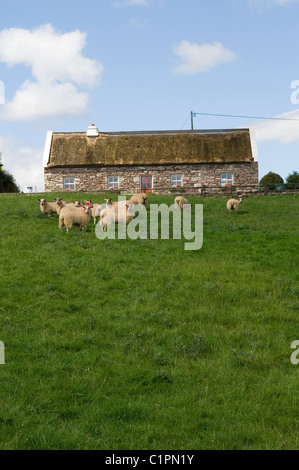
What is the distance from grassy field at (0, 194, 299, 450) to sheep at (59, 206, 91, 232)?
1.07m

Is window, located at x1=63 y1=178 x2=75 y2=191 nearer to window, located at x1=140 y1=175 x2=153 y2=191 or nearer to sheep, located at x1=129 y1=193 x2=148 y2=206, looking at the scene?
window, located at x1=140 y1=175 x2=153 y2=191

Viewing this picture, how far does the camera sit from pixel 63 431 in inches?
229

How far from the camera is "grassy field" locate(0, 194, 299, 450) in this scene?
592 cm

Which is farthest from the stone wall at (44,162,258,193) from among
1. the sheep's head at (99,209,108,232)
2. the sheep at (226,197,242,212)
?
the sheep's head at (99,209,108,232)

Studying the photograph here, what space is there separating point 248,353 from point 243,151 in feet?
102

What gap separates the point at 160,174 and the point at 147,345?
95.5ft

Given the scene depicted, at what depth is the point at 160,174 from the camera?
1447 inches

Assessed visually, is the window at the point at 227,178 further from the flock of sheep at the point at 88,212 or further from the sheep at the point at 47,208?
the sheep at the point at 47,208

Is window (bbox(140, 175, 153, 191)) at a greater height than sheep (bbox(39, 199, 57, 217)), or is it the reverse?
window (bbox(140, 175, 153, 191))

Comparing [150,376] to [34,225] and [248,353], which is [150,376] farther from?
[34,225]

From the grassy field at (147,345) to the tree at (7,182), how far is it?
26.8 m

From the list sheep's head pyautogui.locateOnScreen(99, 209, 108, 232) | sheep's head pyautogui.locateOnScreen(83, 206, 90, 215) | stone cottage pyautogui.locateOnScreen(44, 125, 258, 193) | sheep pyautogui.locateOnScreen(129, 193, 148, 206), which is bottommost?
sheep's head pyautogui.locateOnScreen(99, 209, 108, 232)

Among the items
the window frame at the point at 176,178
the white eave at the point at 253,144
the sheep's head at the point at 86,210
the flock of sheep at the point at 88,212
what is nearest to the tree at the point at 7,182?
the window frame at the point at 176,178

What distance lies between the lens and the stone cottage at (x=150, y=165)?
36594 mm
